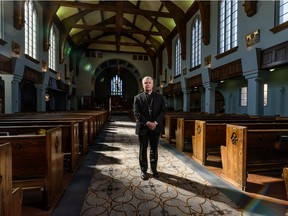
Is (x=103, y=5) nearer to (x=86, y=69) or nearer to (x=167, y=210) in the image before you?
(x=86, y=69)

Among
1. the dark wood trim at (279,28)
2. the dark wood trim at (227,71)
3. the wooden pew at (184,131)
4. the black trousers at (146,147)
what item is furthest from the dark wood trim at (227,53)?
the black trousers at (146,147)

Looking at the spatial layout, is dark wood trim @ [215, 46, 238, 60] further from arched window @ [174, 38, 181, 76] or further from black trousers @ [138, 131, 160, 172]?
black trousers @ [138, 131, 160, 172]

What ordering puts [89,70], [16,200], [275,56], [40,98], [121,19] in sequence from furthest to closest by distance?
1. [89,70]
2. [121,19]
3. [40,98]
4. [275,56]
5. [16,200]

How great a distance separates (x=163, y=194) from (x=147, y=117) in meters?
1.20

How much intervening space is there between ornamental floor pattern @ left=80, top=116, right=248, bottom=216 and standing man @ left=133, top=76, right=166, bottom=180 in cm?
34

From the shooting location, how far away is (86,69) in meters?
22.9

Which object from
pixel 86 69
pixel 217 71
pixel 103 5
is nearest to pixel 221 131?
pixel 217 71

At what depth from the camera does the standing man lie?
308 cm

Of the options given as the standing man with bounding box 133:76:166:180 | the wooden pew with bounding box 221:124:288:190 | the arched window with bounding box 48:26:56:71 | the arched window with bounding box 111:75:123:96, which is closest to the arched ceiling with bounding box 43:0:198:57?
the arched window with bounding box 48:26:56:71

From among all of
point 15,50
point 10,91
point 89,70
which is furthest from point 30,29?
point 89,70

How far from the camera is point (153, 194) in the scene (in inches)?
102

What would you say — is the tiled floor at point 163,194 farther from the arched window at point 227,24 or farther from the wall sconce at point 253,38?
the arched window at point 227,24

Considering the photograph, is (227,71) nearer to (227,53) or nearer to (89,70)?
(227,53)

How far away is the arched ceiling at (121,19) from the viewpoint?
43.0 ft
